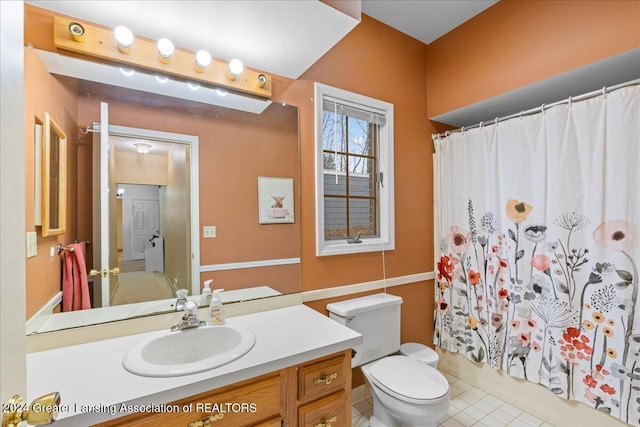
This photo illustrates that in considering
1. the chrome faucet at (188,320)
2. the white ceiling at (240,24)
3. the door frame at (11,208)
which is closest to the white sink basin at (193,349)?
the chrome faucet at (188,320)

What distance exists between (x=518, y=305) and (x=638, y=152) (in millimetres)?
1079

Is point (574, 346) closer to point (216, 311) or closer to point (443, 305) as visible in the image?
point (443, 305)

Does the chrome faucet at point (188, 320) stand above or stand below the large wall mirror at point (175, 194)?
below

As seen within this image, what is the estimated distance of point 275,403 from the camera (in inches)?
A: 43.0

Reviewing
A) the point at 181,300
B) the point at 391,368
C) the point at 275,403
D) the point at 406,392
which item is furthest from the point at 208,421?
the point at 391,368

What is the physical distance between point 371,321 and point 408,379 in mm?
387

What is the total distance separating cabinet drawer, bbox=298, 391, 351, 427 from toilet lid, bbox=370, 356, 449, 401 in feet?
1.19

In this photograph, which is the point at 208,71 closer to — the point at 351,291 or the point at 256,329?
the point at 256,329

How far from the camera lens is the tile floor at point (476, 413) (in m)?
1.83

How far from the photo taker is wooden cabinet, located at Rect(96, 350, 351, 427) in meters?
0.92

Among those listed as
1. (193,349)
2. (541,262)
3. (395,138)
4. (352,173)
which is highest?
(395,138)

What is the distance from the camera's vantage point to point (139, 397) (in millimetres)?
852

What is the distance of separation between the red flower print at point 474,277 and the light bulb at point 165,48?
2380mm

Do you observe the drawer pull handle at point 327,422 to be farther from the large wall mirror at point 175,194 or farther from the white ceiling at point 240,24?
the white ceiling at point 240,24
